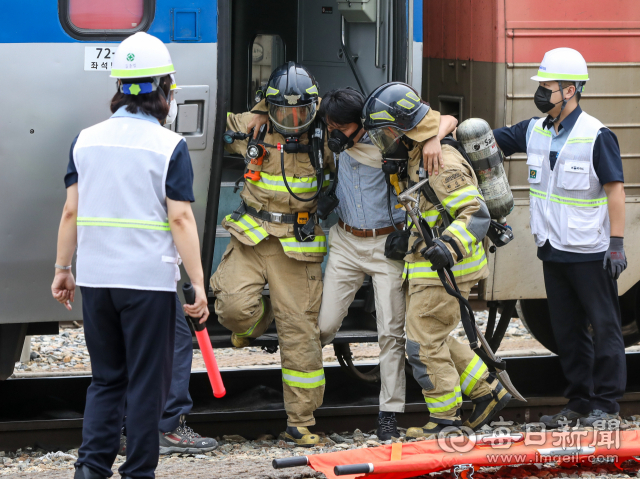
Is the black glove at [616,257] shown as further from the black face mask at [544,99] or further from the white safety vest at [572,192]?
the black face mask at [544,99]

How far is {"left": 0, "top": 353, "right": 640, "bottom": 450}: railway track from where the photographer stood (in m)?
4.55

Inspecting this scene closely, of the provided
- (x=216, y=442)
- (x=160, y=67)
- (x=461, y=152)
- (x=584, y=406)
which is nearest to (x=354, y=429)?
(x=216, y=442)

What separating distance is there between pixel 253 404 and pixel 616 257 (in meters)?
2.36

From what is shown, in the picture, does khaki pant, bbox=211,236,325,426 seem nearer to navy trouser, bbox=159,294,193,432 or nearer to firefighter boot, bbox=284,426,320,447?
firefighter boot, bbox=284,426,320,447

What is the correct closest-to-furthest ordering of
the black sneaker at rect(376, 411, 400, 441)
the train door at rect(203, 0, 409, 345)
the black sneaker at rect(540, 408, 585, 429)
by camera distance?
the black sneaker at rect(376, 411, 400, 441), the black sneaker at rect(540, 408, 585, 429), the train door at rect(203, 0, 409, 345)

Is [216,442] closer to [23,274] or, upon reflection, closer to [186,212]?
[23,274]

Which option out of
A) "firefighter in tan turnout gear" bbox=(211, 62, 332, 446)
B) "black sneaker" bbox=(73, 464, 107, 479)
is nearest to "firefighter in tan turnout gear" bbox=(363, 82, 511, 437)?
"firefighter in tan turnout gear" bbox=(211, 62, 332, 446)

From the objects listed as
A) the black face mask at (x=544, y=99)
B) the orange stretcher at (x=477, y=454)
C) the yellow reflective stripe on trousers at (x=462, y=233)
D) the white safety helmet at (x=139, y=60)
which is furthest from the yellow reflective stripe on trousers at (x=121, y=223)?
the black face mask at (x=544, y=99)

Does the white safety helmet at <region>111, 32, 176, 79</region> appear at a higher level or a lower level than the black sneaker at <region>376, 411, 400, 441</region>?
higher

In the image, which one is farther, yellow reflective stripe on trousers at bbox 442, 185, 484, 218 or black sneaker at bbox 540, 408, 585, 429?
black sneaker at bbox 540, 408, 585, 429

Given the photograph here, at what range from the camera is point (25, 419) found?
4.82 meters

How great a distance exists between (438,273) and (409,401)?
1.60 metres

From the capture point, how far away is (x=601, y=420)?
4.21 metres

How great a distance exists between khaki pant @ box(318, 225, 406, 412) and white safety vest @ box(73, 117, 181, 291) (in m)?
1.41
